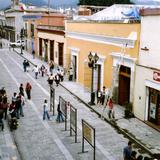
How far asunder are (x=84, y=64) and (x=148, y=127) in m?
11.8

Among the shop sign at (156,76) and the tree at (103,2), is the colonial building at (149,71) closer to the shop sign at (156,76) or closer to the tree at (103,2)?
the shop sign at (156,76)

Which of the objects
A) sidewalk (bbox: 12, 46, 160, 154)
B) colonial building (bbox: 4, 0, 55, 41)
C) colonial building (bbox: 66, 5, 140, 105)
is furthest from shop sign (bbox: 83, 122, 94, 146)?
colonial building (bbox: 4, 0, 55, 41)

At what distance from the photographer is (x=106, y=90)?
27125 millimetres

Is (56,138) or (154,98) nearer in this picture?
(56,138)

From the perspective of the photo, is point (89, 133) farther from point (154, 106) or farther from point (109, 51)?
point (109, 51)

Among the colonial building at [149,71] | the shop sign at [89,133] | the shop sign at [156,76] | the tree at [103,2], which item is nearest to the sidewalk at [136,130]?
the colonial building at [149,71]

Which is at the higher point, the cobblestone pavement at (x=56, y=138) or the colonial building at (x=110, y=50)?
the colonial building at (x=110, y=50)

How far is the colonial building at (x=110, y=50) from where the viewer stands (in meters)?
23.6

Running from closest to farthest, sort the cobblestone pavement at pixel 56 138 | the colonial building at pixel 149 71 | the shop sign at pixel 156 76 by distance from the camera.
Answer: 1. the cobblestone pavement at pixel 56 138
2. the shop sign at pixel 156 76
3. the colonial building at pixel 149 71

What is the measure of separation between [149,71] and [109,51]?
238 inches

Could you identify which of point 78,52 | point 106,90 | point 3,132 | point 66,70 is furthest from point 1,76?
point 3,132

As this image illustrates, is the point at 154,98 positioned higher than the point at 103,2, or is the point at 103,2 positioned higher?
the point at 103,2

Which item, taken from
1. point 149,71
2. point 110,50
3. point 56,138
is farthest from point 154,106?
point 110,50

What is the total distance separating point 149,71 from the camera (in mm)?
21266
